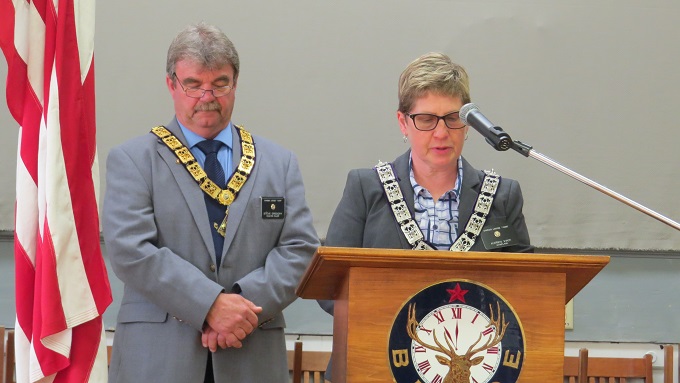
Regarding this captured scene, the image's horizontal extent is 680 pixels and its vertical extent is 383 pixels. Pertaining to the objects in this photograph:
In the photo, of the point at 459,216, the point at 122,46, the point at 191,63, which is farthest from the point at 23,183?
the point at 122,46

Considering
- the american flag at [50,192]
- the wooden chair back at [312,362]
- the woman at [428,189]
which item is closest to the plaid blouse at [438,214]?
the woman at [428,189]

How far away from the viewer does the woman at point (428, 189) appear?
302 cm

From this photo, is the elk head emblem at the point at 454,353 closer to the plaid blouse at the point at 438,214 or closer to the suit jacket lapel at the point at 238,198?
the plaid blouse at the point at 438,214

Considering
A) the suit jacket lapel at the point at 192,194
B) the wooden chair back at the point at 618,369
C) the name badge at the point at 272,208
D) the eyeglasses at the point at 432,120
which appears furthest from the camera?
the wooden chair back at the point at 618,369

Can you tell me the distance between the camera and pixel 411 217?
3.02 metres

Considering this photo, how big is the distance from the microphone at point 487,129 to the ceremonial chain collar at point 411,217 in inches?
18.6

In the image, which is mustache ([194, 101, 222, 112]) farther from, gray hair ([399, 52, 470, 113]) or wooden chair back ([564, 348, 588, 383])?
wooden chair back ([564, 348, 588, 383])

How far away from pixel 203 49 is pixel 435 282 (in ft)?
4.60

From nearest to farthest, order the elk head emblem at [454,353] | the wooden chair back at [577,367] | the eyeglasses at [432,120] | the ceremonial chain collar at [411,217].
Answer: the elk head emblem at [454,353] → the ceremonial chain collar at [411,217] → the eyeglasses at [432,120] → the wooden chair back at [577,367]

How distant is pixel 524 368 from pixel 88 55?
1613 millimetres

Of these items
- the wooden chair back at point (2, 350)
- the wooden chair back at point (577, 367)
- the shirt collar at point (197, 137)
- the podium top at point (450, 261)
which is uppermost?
the shirt collar at point (197, 137)

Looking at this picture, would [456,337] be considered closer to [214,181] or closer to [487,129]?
[487,129]

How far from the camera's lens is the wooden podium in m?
2.25

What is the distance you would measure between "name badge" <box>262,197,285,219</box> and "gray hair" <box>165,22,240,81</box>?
19.4 inches
